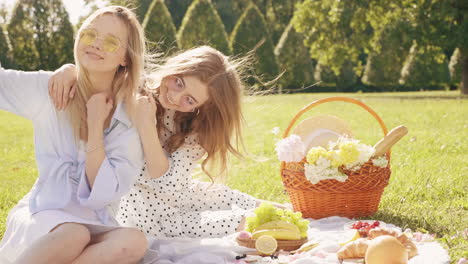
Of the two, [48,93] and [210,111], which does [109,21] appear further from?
[210,111]

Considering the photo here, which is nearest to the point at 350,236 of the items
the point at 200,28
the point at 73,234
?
the point at 73,234

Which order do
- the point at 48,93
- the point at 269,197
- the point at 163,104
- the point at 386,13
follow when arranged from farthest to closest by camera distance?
the point at 386,13 → the point at 269,197 → the point at 163,104 → the point at 48,93

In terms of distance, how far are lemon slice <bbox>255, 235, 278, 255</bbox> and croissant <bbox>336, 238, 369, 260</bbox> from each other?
0.38 meters

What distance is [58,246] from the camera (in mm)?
2482

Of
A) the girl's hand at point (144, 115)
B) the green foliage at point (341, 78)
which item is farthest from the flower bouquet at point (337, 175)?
the green foliage at point (341, 78)

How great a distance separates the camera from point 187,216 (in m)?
3.55

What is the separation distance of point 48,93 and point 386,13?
16.2m

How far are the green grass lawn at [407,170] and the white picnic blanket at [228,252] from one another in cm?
13

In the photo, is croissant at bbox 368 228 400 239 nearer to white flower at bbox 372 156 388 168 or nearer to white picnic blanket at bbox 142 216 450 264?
white picnic blanket at bbox 142 216 450 264

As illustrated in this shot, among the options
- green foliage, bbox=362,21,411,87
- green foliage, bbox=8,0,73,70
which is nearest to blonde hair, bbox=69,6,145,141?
green foliage, bbox=362,21,411,87

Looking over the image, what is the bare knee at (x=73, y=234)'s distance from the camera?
2516 millimetres

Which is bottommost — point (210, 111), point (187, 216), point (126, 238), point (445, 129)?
point (445, 129)

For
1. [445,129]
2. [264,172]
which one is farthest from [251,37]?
[264,172]

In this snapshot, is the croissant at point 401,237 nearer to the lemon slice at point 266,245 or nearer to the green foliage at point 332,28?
the lemon slice at point 266,245
